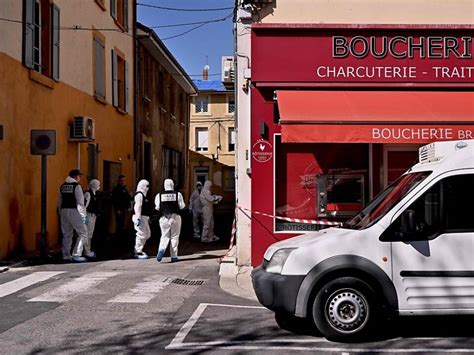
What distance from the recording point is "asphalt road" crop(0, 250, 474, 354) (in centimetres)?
596

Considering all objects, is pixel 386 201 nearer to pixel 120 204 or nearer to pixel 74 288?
pixel 74 288

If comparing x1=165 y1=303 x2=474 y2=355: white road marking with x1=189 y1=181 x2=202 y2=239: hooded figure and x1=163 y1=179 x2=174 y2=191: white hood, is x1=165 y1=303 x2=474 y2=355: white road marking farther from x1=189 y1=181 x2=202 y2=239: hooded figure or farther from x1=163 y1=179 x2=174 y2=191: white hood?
x1=189 y1=181 x2=202 y2=239: hooded figure

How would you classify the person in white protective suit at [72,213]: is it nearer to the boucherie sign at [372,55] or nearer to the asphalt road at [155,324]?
the asphalt road at [155,324]

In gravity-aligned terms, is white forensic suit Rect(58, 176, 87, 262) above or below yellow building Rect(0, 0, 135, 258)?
below

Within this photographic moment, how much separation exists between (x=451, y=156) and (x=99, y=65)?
13.1 m

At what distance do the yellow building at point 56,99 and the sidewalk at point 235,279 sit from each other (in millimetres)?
4291

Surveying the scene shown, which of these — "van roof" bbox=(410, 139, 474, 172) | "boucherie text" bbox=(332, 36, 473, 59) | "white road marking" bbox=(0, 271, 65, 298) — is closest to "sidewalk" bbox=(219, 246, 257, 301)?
"white road marking" bbox=(0, 271, 65, 298)

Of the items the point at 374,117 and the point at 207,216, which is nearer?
the point at 374,117

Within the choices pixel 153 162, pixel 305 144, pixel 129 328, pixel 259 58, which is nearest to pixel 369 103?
pixel 305 144

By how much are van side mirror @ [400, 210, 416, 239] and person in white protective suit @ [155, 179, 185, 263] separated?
22.3 feet

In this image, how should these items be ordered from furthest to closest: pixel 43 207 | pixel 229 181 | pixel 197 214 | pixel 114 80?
1. pixel 229 181
2. pixel 114 80
3. pixel 197 214
4. pixel 43 207

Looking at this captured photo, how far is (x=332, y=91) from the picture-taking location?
11117 mm

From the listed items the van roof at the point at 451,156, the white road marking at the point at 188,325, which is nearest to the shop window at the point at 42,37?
the white road marking at the point at 188,325

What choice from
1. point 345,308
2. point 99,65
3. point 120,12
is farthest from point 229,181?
point 345,308
